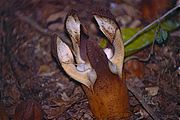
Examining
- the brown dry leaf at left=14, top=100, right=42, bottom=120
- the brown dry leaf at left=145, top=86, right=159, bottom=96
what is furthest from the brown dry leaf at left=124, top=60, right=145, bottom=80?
the brown dry leaf at left=14, top=100, right=42, bottom=120

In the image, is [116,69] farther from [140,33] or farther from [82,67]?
[140,33]

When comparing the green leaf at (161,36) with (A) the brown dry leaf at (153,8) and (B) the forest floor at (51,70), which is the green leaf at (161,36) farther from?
(A) the brown dry leaf at (153,8)

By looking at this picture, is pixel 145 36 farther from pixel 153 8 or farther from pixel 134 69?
pixel 153 8

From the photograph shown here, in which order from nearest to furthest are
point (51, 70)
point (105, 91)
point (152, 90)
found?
point (105, 91), point (152, 90), point (51, 70)

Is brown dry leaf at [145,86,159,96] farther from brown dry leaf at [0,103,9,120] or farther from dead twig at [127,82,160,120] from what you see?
brown dry leaf at [0,103,9,120]

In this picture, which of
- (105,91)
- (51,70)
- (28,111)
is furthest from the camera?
(51,70)

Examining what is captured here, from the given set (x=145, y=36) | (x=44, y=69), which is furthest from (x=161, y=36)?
(x=44, y=69)

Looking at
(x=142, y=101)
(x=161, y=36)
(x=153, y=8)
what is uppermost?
(x=153, y=8)
